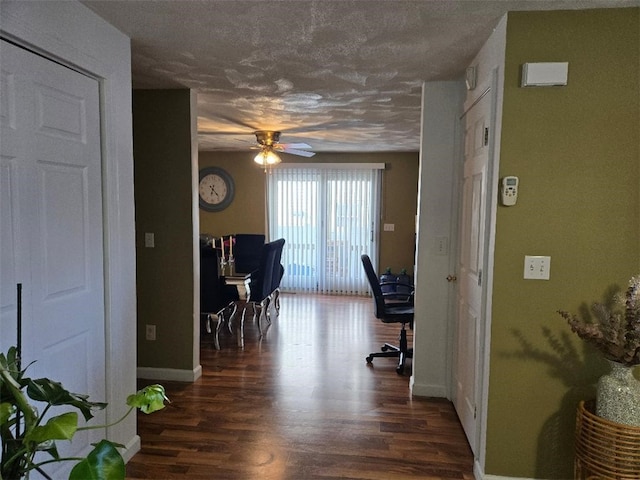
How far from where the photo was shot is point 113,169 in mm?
2109

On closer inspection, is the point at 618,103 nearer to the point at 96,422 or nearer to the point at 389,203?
the point at 96,422

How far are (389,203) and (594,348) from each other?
188 inches

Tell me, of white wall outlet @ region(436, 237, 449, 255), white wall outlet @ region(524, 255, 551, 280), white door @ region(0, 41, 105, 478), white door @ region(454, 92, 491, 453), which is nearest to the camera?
white door @ region(0, 41, 105, 478)

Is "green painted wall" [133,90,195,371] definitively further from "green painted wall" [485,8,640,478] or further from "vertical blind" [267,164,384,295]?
"vertical blind" [267,164,384,295]

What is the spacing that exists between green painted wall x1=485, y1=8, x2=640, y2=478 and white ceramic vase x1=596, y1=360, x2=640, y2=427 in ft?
0.68

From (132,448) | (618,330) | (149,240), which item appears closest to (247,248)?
(149,240)

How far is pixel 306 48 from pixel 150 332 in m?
2.43

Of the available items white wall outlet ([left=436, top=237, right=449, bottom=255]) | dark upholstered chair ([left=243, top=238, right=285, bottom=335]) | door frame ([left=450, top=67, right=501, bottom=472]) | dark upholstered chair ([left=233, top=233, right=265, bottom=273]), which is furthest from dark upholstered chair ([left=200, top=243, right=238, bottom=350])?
door frame ([left=450, top=67, right=501, bottom=472])

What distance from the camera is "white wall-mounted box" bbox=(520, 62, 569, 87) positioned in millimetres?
1864

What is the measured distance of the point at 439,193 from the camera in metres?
3.00

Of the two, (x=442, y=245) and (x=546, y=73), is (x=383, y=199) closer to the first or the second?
(x=442, y=245)

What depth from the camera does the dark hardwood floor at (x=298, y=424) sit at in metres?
2.25

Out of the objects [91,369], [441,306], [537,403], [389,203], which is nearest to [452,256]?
[441,306]

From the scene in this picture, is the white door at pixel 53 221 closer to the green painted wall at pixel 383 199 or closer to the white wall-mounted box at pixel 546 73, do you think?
the white wall-mounted box at pixel 546 73
